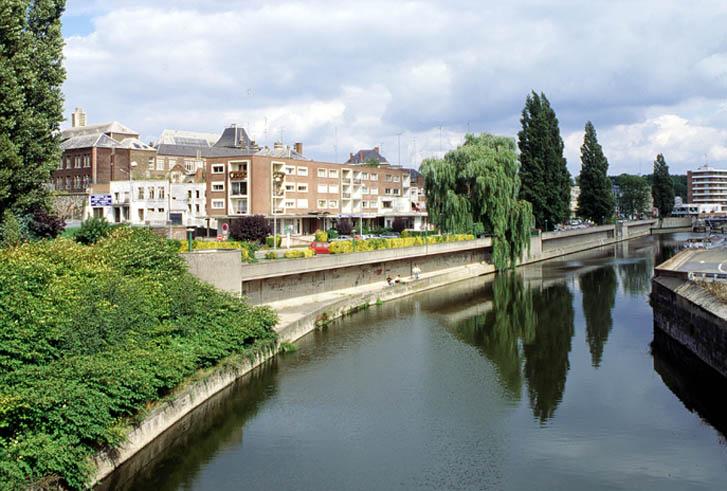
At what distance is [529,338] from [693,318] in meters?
9.08

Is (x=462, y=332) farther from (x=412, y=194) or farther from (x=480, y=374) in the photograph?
(x=412, y=194)

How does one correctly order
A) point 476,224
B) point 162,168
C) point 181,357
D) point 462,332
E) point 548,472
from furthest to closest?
point 162,168, point 476,224, point 462,332, point 181,357, point 548,472

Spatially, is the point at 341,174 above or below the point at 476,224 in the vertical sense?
above

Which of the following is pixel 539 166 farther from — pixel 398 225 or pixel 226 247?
pixel 226 247

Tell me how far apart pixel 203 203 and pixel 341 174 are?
19.0 metres

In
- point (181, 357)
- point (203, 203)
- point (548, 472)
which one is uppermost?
point (203, 203)

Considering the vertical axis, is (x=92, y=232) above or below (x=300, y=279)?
above

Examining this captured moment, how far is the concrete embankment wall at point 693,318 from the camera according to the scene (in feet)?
94.0

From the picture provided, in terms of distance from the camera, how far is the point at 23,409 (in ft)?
56.1

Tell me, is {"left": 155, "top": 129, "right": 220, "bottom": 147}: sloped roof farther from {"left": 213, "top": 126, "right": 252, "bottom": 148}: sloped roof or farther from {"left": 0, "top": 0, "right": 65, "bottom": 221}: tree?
{"left": 0, "top": 0, "right": 65, "bottom": 221}: tree

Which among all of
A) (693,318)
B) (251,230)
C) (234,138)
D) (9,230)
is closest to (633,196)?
(234,138)

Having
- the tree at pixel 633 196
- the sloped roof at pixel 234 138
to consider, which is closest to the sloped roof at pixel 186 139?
the sloped roof at pixel 234 138

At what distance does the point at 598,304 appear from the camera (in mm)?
50531

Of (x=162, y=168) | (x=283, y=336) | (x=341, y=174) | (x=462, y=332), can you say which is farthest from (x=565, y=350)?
(x=162, y=168)
